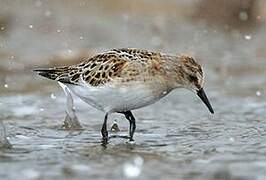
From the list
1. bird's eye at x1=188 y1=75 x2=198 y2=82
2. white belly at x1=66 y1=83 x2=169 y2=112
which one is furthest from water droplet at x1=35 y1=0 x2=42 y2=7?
bird's eye at x1=188 y1=75 x2=198 y2=82

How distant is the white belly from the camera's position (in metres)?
8.04

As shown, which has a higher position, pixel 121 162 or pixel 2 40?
pixel 2 40

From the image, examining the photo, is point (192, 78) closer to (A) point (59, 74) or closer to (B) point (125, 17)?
(A) point (59, 74)

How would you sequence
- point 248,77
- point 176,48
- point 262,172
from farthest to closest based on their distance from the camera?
point 176,48
point 248,77
point 262,172

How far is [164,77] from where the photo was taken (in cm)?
823

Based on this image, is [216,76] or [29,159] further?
[216,76]

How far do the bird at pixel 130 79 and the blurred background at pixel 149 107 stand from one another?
362mm

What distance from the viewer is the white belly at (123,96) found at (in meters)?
8.04

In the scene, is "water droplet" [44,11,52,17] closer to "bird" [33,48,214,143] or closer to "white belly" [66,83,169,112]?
"bird" [33,48,214,143]

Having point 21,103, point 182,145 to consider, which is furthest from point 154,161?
point 21,103

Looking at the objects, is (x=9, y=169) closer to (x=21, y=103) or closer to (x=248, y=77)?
(x=21, y=103)

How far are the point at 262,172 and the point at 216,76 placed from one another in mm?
5918

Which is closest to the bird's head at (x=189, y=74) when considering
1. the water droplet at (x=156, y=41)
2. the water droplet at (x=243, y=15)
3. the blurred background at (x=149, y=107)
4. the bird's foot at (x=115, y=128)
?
the blurred background at (x=149, y=107)

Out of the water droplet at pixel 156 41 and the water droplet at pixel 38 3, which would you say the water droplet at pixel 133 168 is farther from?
the water droplet at pixel 38 3
